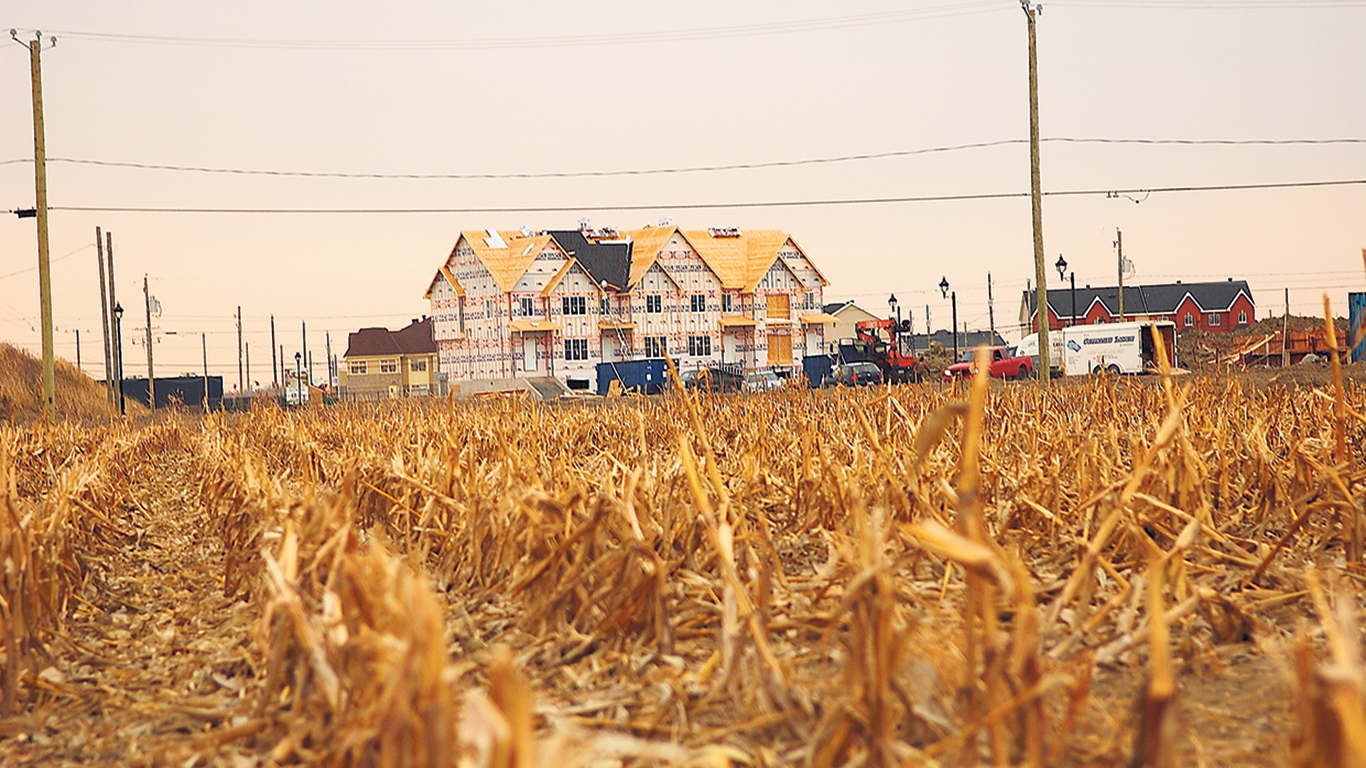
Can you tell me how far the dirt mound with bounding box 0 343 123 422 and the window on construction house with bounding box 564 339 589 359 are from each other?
2486cm

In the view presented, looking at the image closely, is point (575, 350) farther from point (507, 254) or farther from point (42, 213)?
point (42, 213)

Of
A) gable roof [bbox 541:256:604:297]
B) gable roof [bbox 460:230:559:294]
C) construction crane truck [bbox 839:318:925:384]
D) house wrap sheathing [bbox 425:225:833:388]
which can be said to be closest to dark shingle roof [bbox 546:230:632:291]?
house wrap sheathing [bbox 425:225:833:388]

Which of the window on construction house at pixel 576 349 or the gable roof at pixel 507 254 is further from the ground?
the gable roof at pixel 507 254

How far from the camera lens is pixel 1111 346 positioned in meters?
45.3

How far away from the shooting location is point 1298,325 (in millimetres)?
66625

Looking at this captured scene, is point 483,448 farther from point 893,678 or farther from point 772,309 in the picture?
point 772,309

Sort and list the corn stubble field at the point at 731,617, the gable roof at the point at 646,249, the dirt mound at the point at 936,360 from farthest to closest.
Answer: the gable roof at the point at 646,249
the dirt mound at the point at 936,360
the corn stubble field at the point at 731,617

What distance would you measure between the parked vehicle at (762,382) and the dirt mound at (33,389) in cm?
2230

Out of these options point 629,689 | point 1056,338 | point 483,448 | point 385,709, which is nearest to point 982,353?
point 385,709

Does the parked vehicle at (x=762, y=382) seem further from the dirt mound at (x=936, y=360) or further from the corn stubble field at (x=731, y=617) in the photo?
the corn stubble field at (x=731, y=617)

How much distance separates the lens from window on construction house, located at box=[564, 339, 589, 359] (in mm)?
64250

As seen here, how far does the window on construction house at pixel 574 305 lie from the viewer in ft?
210

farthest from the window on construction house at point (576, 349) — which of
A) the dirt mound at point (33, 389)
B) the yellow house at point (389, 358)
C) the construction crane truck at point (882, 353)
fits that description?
the yellow house at point (389, 358)

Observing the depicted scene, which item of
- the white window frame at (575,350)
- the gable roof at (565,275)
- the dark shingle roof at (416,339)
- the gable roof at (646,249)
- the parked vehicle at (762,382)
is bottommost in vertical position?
the parked vehicle at (762,382)
